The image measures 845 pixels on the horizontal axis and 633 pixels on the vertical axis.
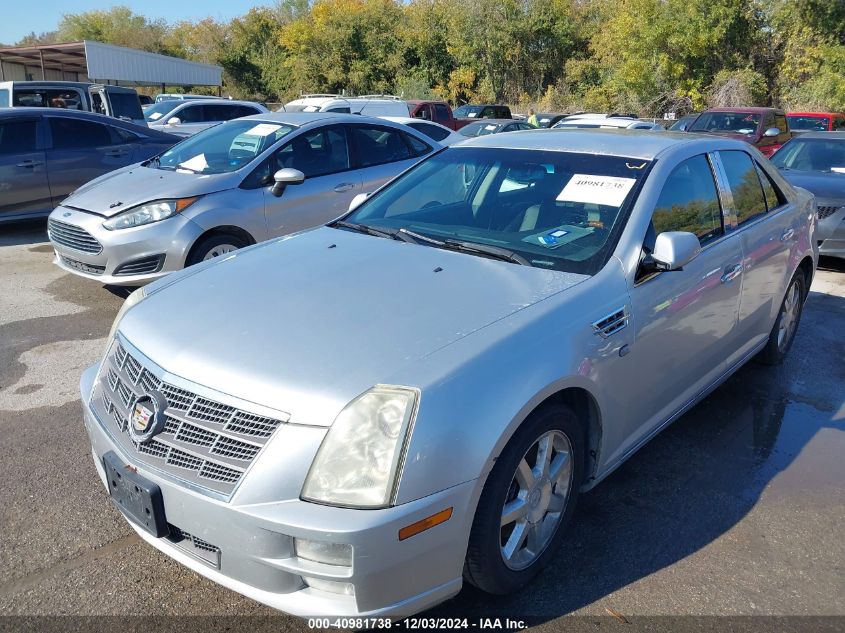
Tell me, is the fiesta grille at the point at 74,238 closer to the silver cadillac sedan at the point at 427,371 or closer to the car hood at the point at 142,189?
the car hood at the point at 142,189

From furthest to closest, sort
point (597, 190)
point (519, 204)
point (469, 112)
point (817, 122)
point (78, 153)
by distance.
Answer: point (469, 112), point (817, 122), point (78, 153), point (519, 204), point (597, 190)

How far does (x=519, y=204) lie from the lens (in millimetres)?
3729

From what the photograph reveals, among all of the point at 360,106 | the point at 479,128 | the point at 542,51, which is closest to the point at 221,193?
the point at 360,106

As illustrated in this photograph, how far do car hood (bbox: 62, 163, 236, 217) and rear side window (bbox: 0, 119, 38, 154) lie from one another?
2.80 metres

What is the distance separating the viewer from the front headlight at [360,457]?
2.22 metres

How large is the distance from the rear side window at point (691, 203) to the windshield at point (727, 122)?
13.1 metres

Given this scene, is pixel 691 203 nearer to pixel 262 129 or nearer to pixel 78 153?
pixel 262 129

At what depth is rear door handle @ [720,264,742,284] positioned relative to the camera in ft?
12.8

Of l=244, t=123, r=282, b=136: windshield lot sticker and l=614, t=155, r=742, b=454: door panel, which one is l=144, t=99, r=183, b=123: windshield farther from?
l=614, t=155, r=742, b=454: door panel

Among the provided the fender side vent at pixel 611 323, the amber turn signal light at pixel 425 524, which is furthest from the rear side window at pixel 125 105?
the amber turn signal light at pixel 425 524

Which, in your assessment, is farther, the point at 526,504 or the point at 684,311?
the point at 684,311

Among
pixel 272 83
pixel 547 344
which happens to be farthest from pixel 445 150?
pixel 272 83

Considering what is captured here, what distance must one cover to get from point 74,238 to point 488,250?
14.1 ft

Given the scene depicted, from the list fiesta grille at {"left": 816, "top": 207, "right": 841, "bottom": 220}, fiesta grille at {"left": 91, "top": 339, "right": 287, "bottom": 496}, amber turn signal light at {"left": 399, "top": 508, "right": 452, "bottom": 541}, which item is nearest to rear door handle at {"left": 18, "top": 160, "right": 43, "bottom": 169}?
fiesta grille at {"left": 91, "top": 339, "right": 287, "bottom": 496}
